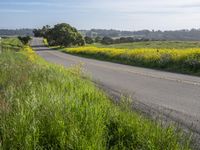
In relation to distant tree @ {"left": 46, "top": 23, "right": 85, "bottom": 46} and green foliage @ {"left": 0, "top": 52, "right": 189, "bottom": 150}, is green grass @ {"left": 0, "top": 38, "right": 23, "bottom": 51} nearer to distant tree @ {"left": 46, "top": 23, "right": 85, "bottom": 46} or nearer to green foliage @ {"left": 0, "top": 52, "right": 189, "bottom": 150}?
distant tree @ {"left": 46, "top": 23, "right": 85, "bottom": 46}

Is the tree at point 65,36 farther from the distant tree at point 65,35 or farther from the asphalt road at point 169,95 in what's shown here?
the asphalt road at point 169,95

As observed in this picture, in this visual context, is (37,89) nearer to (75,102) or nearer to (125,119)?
(75,102)

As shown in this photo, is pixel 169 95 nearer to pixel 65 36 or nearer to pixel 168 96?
pixel 168 96

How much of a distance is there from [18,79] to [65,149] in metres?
5.74

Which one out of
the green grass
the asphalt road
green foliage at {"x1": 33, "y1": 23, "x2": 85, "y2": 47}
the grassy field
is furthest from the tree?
the grassy field

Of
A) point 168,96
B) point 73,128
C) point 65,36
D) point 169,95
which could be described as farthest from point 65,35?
point 73,128

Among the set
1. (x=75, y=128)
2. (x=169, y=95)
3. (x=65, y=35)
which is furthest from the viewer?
(x=65, y=35)

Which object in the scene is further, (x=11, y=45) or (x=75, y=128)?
(x=11, y=45)

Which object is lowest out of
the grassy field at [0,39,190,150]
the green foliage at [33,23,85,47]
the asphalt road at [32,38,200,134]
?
the green foliage at [33,23,85,47]

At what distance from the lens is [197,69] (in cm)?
2416

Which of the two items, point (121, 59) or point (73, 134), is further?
point (121, 59)

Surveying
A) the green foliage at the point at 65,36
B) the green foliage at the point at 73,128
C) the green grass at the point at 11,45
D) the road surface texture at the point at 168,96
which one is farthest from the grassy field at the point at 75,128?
the green foliage at the point at 65,36

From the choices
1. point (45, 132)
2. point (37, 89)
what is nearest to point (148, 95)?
point (37, 89)

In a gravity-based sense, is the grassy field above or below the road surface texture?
above
